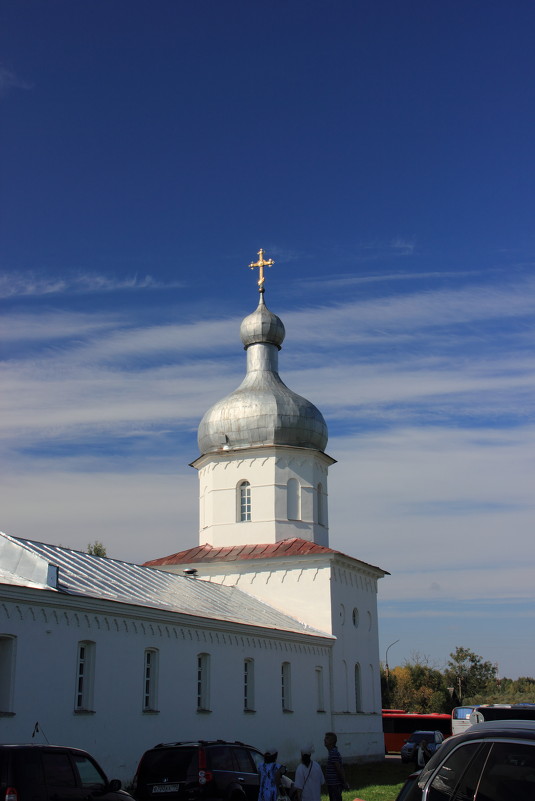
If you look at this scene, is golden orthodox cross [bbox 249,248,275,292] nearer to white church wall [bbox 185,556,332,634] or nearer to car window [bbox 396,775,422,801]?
white church wall [bbox 185,556,332,634]

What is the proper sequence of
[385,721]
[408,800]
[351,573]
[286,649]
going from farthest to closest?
[385,721]
[351,573]
[286,649]
[408,800]

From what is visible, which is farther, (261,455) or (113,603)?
(261,455)

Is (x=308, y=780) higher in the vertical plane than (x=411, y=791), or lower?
lower

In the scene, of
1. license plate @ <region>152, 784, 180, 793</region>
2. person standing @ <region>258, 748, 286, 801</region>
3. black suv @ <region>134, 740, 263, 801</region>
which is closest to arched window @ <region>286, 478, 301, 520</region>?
black suv @ <region>134, 740, 263, 801</region>

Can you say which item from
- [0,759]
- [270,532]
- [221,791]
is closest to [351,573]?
[270,532]

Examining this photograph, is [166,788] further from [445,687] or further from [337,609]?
[445,687]

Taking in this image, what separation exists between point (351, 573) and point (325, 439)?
5502mm

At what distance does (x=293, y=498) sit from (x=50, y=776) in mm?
23654

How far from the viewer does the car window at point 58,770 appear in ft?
32.7

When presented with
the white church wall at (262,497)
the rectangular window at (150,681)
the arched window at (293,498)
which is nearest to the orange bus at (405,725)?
the white church wall at (262,497)

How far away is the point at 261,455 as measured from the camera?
33.4 metres

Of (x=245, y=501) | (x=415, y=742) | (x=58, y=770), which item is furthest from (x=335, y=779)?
(x=415, y=742)

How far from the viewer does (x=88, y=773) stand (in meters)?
10.8

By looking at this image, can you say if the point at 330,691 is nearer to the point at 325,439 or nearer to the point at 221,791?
the point at 325,439
